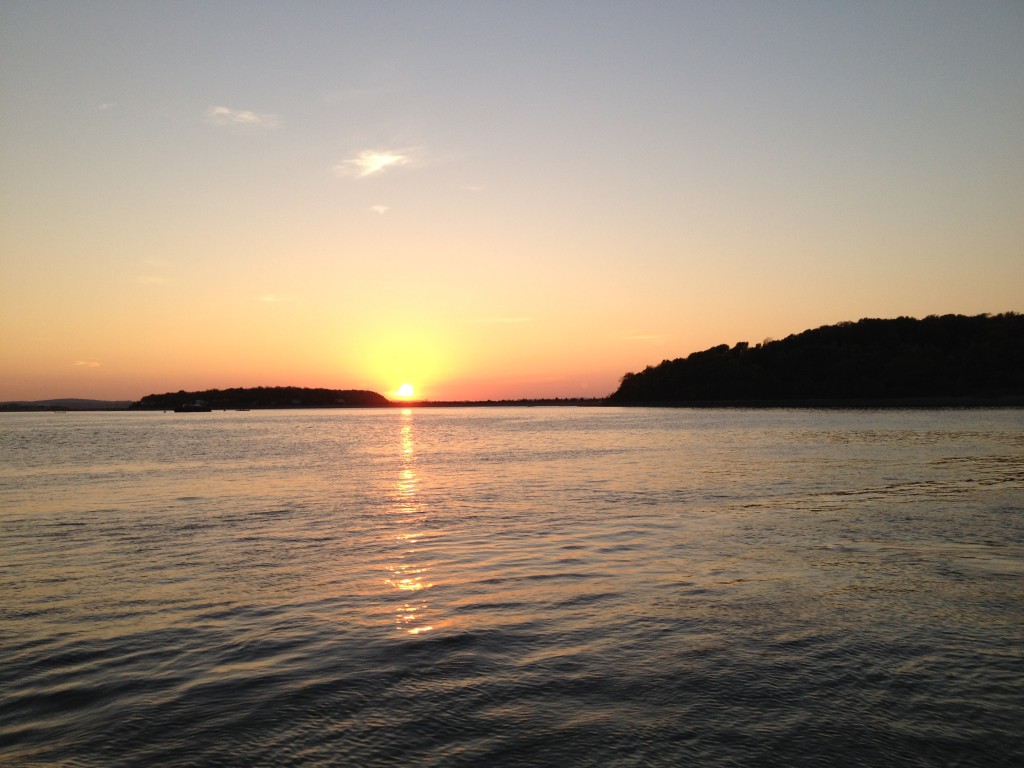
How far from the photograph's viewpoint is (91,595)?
15312 mm

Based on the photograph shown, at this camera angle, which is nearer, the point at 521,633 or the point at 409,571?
the point at 521,633

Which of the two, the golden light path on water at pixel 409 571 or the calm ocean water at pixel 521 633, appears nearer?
the calm ocean water at pixel 521 633

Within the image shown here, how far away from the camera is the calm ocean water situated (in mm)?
8289

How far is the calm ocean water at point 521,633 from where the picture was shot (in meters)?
8.29

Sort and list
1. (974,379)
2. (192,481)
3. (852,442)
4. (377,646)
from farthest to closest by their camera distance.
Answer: (974,379) < (852,442) < (192,481) < (377,646)

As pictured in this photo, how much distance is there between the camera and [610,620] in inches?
510

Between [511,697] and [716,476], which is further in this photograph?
[716,476]

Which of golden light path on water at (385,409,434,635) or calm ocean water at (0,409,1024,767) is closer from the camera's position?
calm ocean water at (0,409,1024,767)

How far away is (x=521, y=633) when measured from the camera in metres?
12.3

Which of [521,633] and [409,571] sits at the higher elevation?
[521,633]

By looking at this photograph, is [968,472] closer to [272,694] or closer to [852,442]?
[852,442]

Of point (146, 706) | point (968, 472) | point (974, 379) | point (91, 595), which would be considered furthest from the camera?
point (974, 379)

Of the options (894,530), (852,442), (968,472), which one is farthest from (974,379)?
(894,530)

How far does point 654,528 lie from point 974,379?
186165 millimetres
